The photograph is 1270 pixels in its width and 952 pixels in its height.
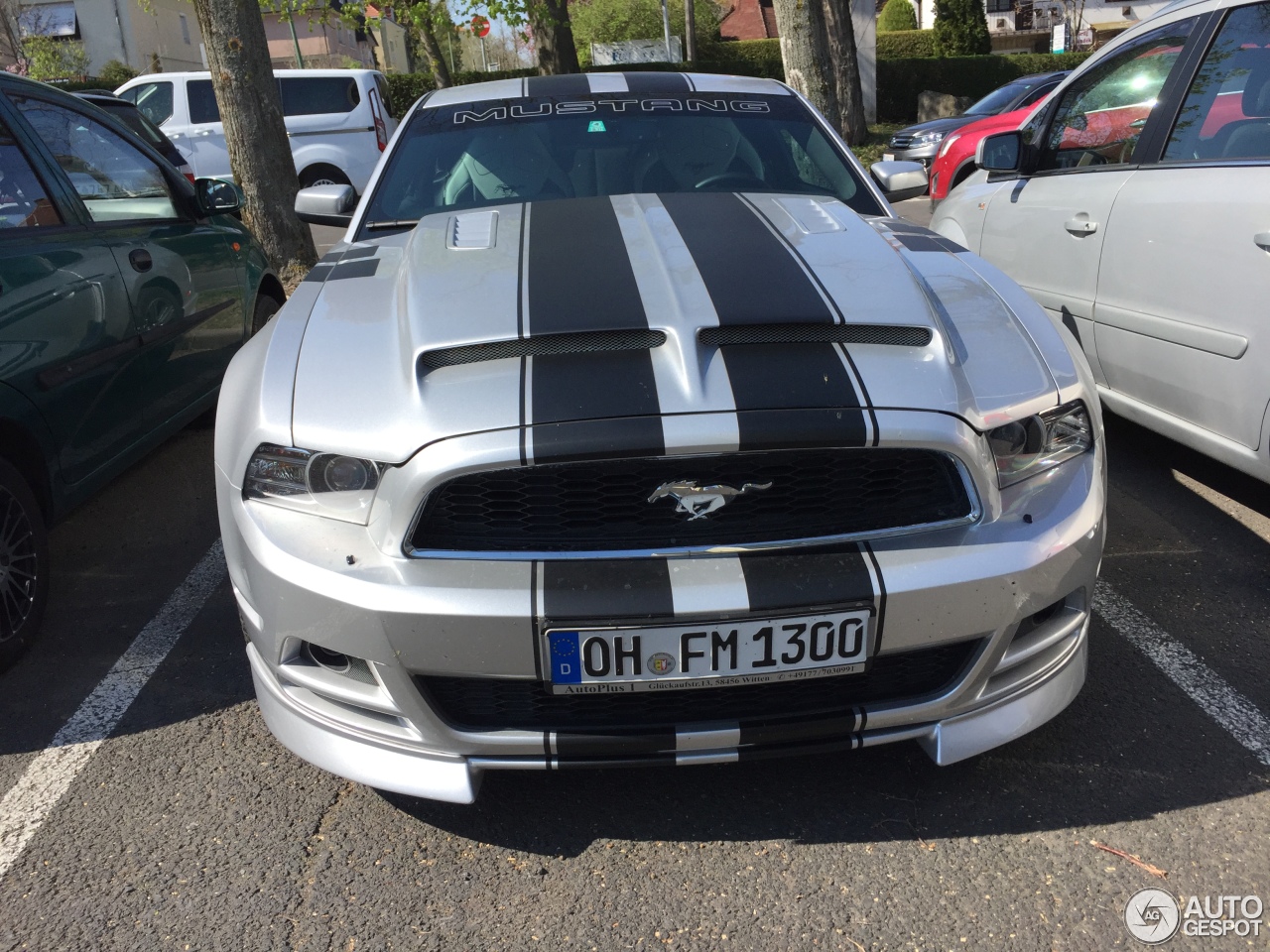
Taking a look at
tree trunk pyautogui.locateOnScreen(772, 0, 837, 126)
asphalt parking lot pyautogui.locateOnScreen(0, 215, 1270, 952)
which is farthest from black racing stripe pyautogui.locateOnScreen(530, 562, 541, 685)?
tree trunk pyautogui.locateOnScreen(772, 0, 837, 126)

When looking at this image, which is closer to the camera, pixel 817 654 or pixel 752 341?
pixel 817 654

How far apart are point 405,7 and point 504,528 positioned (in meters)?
19.4

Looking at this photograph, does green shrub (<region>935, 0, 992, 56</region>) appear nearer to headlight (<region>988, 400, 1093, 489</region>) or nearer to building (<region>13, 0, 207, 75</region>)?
building (<region>13, 0, 207, 75</region>)

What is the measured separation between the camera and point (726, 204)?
9.64ft

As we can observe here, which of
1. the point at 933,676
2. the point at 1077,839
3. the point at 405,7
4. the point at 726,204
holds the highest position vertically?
the point at 405,7

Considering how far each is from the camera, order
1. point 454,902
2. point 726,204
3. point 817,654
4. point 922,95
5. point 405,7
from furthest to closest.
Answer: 1. point 922,95
2. point 405,7
3. point 726,204
4. point 454,902
5. point 817,654

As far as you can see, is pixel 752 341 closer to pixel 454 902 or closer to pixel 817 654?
pixel 817 654

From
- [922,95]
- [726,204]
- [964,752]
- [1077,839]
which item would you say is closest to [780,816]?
[964,752]

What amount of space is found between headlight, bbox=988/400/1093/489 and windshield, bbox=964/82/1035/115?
11328 mm

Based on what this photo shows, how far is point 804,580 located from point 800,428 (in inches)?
10.7

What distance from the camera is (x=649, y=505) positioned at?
1.95 metres

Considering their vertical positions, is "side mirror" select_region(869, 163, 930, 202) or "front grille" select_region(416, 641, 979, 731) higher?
"side mirror" select_region(869, 163, 930, 202)

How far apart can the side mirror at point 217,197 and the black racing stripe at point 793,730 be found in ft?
11.8

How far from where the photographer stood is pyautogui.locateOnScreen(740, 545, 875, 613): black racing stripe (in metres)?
1.87
